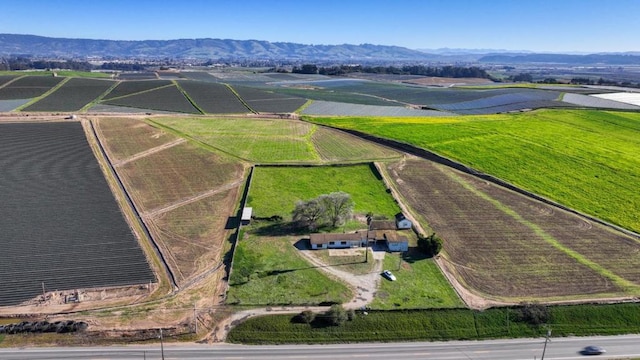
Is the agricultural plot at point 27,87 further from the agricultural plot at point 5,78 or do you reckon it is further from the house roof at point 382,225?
the house roof at point 382,225

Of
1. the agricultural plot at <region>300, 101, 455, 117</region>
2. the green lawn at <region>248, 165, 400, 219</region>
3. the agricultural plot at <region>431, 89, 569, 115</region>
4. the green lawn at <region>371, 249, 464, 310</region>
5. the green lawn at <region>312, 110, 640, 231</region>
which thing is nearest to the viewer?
the green lawn at <region>371, 249, 464, 310</region>

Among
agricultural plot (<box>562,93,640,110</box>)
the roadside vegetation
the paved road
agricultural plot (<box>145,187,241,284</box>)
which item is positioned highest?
agricultural plot (<box>562,93,640,110</box>)

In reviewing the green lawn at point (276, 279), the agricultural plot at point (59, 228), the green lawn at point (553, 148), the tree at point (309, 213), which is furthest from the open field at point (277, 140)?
the green lawn at point (276, 279)

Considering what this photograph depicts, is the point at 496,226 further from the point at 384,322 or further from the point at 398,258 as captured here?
the point at 384,322

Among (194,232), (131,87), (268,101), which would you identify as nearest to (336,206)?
(194,232)

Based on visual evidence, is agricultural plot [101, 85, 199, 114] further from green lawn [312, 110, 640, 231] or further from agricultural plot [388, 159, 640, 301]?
agricultural plot [388, 159, 640, 301]

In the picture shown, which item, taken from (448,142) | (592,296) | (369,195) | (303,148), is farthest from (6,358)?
(448,142)

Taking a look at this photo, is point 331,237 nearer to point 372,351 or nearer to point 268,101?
point 372,351

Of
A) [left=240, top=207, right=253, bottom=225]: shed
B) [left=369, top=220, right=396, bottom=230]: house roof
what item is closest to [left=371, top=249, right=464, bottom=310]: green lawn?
Result: [left=369, top=220, right=396, bottom=230]: house roof
